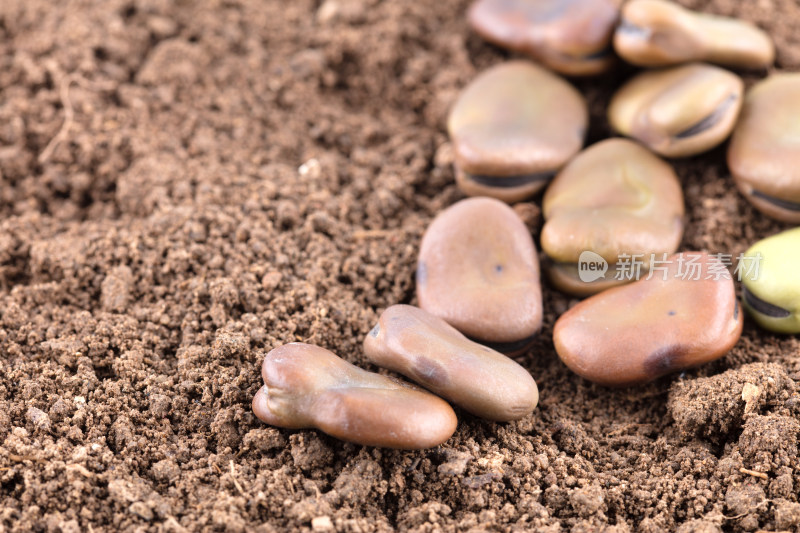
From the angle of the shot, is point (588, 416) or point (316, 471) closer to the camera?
point (316, 471)

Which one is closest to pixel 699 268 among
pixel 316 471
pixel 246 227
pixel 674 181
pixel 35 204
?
pixel 674 181

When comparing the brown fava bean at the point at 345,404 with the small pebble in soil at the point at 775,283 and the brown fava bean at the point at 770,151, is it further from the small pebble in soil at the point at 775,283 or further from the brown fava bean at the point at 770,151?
the brown fava bean at the point at 770,151

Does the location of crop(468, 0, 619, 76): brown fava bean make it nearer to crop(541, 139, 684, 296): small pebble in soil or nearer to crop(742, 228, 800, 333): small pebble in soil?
crop(541, 139, 684, 296): small pebble in soil

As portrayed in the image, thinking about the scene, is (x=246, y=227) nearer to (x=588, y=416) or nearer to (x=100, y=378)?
(x=100, y=378)

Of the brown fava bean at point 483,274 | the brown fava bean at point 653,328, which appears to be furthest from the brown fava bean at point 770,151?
the brown fava bean at point 483,274

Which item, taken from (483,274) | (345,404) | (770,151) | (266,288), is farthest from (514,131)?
(345,404)
